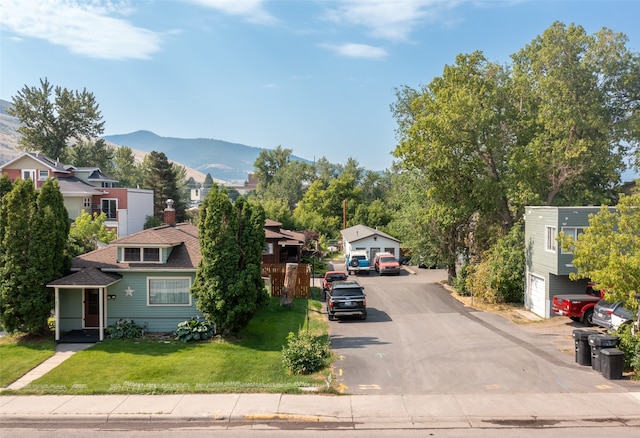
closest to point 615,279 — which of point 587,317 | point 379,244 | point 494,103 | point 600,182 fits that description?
point 587,317

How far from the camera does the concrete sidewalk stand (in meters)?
13.2

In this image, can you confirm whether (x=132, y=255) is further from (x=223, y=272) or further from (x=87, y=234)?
(x=87, y=234)

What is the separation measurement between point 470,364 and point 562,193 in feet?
80.2

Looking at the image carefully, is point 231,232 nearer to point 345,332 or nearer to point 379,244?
point 345,332

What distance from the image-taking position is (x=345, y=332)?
23.5m

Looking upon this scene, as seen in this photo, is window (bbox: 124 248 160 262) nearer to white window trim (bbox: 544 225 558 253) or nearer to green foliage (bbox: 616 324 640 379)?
green foliage (bbox: 616 324 640 379)

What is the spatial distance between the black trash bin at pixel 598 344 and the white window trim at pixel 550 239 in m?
9.62

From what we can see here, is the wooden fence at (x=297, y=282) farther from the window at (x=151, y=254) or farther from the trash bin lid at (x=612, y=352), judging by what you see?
the trash bin lid at (x=612, y=352)

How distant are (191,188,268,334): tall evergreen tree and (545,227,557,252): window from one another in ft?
50.1

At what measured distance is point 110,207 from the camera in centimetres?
5291

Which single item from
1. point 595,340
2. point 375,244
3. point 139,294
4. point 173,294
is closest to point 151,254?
point 139,294

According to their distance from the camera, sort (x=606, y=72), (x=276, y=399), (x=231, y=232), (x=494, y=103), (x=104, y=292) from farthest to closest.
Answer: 1. (x=606, y=72)
2. (x=494, y=103)
3. (x=104, y=292)
4. (x=231, y=232)
5. (x=276, y=399)

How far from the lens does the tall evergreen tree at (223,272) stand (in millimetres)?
20484

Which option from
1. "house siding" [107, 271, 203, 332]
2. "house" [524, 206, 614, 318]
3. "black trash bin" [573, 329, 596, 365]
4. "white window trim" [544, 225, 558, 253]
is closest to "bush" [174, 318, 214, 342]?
"house siding" [107, 271, 203, 332]
